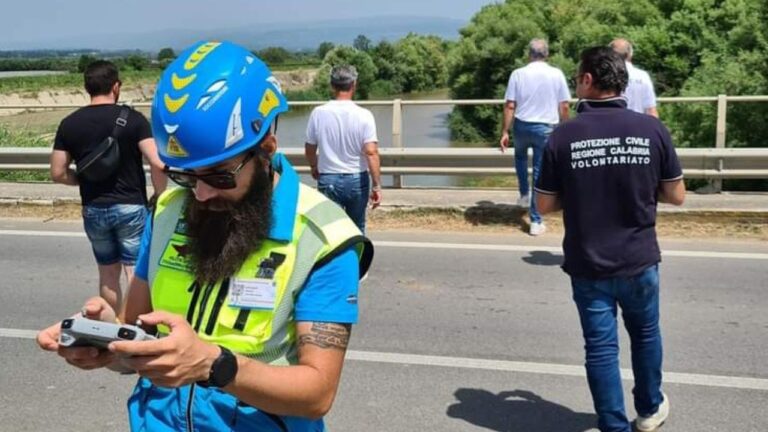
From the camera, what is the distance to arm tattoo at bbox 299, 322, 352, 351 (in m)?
1.79

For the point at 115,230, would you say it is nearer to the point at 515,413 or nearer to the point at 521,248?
the point at 515,413

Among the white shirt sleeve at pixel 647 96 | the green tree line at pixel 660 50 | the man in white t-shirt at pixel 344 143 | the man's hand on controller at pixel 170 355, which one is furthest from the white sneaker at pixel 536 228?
the green tree line at pixel 660 50

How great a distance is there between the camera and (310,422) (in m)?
1.89

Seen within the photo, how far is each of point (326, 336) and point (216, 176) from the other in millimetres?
422

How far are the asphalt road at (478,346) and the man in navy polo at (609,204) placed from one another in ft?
2.36

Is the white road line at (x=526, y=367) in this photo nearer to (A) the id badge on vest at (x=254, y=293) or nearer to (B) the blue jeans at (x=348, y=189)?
(B) the blue jeans at (x=348, y=189)

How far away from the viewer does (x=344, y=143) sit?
6648 mm

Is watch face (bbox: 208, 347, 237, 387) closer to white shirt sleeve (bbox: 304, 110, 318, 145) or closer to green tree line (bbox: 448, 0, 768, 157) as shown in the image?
white shirt sleeve (bbox: 304, 110, 318, 145)

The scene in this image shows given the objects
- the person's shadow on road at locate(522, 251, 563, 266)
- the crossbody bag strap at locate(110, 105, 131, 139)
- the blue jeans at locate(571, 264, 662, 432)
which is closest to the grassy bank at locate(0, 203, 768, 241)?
the person's shadow on road at locate(522, 251, 563, 266)

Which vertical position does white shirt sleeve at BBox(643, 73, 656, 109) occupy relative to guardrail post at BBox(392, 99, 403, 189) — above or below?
above

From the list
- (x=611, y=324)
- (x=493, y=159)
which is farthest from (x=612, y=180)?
(x=493, y=159)

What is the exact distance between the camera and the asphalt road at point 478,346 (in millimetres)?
4508

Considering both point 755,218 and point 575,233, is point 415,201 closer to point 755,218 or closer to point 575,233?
point 755,218

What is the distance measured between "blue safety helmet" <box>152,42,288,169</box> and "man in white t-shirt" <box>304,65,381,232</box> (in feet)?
15.9
